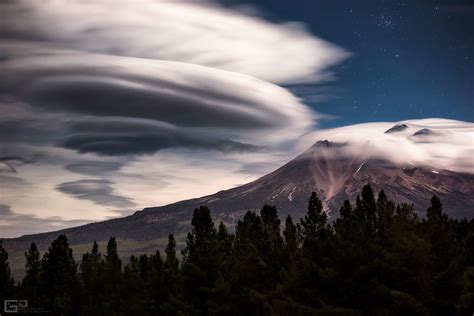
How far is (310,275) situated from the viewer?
61.4m

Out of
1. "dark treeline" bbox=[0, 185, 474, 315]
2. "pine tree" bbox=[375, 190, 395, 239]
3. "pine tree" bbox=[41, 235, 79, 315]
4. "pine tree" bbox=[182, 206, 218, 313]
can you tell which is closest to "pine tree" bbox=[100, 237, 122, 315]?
"dark treeline" bbox=[0, 185, 474, 315]

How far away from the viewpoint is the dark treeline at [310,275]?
188 ft

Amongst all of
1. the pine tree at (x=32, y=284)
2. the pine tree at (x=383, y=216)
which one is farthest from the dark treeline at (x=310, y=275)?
the pine tree at (x=32, y=284)

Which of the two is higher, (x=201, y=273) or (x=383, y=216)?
(x=383, y=216)

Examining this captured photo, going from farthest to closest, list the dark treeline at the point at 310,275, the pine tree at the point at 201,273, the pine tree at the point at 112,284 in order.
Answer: the pine tree at the point at 112,284, the pine tree at the point at 201,273, the dark treeline at the point at 310,275

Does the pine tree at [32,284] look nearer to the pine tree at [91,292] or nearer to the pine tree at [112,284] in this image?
the pine tree at [91,292]

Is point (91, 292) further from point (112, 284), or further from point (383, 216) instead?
point (383, 216)

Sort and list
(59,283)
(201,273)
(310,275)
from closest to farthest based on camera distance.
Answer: (310,275) → (201,273) → (59,283)

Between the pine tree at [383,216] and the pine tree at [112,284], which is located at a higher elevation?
the pine tree at [383,216]

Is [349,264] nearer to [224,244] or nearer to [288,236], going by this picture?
[224,244]

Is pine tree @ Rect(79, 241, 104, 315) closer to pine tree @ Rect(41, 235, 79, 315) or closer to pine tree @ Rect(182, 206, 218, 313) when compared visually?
pine tree @ Rect(41, 235, 79, 315)

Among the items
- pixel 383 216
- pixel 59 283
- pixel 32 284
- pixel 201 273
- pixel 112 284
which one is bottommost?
pixel 112 284

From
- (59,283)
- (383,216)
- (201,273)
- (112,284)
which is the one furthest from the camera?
(112,284)

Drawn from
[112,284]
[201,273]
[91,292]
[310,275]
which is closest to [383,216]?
[201,273]
